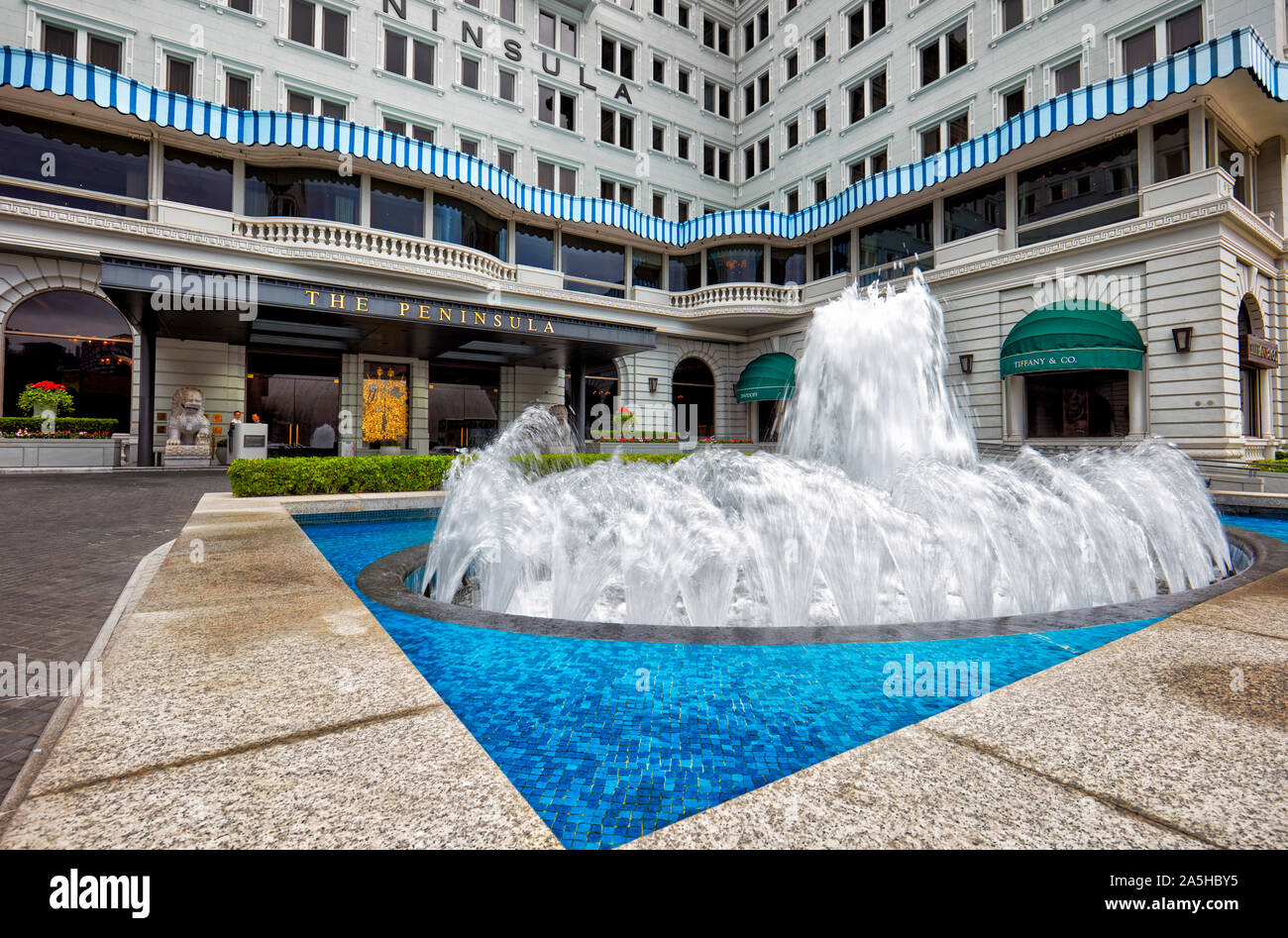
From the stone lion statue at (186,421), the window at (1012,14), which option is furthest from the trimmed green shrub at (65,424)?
the window at (1012,14)

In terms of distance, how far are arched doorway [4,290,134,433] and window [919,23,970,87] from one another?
100ft

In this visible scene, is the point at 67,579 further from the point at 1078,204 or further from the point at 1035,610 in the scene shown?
the point at 1078,204

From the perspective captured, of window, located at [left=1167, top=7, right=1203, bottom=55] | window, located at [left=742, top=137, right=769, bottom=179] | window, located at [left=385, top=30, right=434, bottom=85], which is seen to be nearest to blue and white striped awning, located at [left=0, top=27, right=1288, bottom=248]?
window, located at [left=1167, top=7, right=1203, bottom=55]

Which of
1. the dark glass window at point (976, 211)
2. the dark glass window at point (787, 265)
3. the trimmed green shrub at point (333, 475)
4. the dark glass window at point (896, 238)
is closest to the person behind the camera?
the trimmed green shrub at point (333, 475)

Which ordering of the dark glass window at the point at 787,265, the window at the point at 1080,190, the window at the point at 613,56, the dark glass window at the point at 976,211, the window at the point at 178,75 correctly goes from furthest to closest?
the window at the point at 613,56, the dark glass window at the point at 787,265, the dark glass window at the point at 976,211, the window at the point at 178,75, the window at the point at 1080,190

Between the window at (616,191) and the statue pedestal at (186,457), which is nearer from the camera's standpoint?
the statue pedestal at (186,457)

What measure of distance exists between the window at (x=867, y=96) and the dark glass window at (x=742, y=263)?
6.94 metres

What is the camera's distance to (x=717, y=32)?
109ft

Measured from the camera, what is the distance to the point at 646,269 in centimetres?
2944

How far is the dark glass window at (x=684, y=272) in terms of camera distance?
30000 mm

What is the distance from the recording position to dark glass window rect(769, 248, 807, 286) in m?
29.2

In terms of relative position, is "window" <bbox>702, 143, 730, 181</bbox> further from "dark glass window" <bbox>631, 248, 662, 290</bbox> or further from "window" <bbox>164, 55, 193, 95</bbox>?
"window" <bbox>164, 55, 193, 95</bbox>

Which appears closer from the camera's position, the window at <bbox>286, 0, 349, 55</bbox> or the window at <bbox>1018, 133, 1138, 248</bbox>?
the window at <bbox>1018, 133, 1138, 248</bbox>

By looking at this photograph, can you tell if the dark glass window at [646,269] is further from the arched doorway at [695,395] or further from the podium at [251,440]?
the podium at [251,440]
